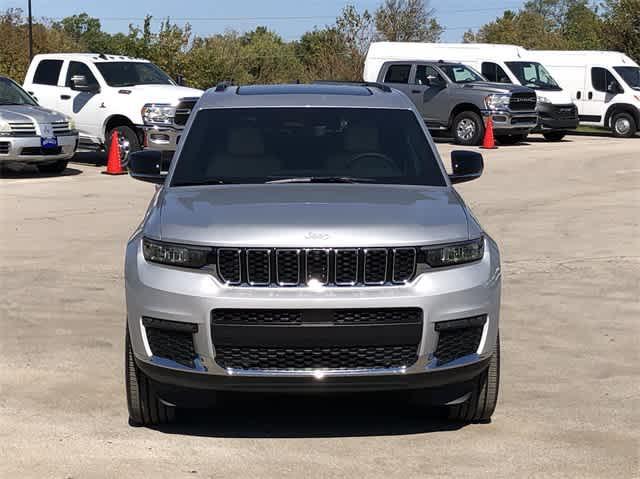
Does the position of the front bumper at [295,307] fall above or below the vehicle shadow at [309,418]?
above

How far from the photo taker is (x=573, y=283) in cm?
1040

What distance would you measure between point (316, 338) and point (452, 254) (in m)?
0.77

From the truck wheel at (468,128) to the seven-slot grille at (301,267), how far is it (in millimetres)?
23218

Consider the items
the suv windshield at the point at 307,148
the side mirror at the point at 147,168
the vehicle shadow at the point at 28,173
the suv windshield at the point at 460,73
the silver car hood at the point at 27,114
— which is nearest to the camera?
the suv windshield at the point at 307,148

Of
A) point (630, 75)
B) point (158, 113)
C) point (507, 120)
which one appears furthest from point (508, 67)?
point (158, 113)

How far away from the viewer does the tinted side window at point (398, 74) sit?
3050cm

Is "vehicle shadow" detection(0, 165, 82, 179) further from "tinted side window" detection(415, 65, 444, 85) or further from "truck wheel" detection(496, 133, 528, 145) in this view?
"truck wheel" detection(496, 133, 528, 145)

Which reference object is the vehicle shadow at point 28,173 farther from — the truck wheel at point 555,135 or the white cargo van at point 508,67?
the truck wheel at point 555,135

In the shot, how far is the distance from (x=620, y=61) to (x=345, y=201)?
28120 millimetres

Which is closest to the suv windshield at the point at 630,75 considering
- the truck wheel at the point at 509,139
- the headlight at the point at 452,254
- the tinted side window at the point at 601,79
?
the tinted side window at the point at 601,79

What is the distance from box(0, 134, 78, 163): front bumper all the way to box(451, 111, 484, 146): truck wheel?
11.3 meters

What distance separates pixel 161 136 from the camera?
2134 cm

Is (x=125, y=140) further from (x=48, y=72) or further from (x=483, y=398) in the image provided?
(x=483, y=398)

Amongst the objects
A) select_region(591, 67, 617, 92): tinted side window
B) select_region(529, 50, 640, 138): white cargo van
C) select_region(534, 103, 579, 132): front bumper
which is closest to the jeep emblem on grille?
select_region(534, 103, 579, 132): front bumper
